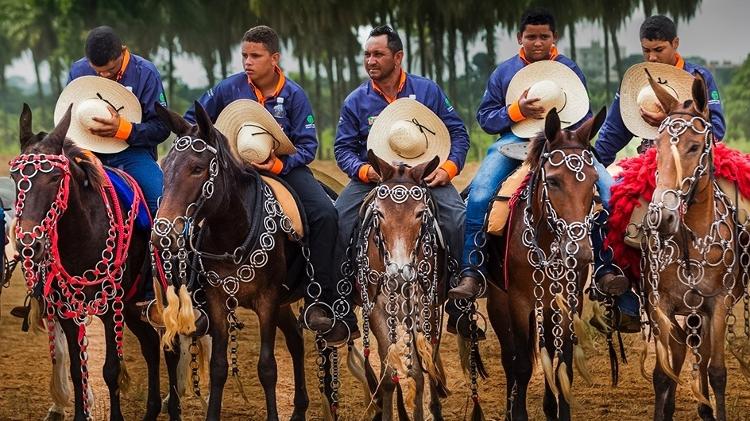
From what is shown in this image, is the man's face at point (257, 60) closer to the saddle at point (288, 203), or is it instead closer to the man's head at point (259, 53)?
the man's head at point (259, 53)

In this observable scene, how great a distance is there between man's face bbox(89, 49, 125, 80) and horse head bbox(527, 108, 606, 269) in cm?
335

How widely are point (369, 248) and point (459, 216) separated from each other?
85 centimetres

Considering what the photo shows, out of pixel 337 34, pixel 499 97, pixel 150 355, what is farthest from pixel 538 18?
pixel 337 34

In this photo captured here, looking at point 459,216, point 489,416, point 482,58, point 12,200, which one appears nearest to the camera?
point 459,216

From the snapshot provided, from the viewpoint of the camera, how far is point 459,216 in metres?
8.52

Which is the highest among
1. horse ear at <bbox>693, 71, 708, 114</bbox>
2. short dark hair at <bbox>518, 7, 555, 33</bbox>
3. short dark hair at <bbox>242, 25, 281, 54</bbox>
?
short dark hair at <bbox>518, 7, 555, 33</bbox>

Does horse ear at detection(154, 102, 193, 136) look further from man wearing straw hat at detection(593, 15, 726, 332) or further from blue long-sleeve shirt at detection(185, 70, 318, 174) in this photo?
man wearing straw hat at detection(593, 15, 726, 332)

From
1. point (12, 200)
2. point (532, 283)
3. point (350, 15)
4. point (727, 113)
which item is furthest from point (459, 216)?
point (727, 113)

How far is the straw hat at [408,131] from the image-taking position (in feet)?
27.6

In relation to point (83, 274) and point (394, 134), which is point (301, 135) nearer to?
point (394, 134)

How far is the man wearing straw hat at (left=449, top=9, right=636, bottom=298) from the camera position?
848cm

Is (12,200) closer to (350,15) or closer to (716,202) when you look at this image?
(716,202)

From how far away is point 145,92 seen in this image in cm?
912

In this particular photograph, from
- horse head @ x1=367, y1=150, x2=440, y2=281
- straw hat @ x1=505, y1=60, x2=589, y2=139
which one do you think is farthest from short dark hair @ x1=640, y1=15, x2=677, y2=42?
horse head @ x1=367, y1=150, x2=440, y2=281
